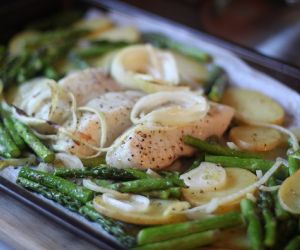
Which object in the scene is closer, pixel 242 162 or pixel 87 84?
pixel 242 162


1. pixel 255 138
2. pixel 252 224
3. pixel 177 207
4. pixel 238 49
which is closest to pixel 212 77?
pixel 238 49

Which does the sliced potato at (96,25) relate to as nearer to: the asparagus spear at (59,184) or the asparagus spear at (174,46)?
the asparagus spear at (174,46)

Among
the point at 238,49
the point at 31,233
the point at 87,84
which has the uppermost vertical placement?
the point at 238,49

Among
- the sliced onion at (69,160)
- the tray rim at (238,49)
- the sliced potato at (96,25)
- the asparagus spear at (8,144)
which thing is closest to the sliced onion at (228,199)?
the sliced onion at (69,160)

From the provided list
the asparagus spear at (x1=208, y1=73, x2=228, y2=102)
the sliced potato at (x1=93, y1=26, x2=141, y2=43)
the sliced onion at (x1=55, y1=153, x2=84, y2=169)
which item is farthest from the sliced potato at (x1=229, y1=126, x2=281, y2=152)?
the sliced potato at (x1=93, y1=26, x2=141, y2=43)

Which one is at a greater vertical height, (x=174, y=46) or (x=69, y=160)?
(x=174, y=46)

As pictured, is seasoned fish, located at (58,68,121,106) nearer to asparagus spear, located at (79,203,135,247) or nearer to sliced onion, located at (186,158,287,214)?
asparagus spear, located at (79,203,135,247)

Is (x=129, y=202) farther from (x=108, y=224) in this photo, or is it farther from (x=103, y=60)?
(x=103, y=60)

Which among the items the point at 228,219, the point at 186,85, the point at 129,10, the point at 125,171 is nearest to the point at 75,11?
the point at 129,10

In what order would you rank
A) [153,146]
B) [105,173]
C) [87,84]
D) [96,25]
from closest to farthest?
[105,173], [153,146], [87,84], [96,25]

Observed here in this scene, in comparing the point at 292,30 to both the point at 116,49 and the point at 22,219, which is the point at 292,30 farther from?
the point at 22,219
